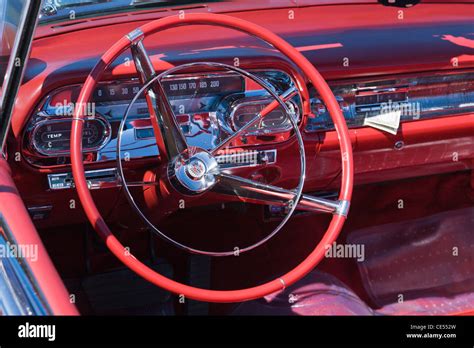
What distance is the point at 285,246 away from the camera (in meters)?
2.78

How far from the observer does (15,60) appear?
5.03 ft

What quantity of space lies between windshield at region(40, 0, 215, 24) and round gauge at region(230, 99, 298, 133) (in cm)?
63

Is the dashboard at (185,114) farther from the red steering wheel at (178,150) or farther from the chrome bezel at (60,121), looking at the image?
the red steering wheel at (178,150)

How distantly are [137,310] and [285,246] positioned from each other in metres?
0.66

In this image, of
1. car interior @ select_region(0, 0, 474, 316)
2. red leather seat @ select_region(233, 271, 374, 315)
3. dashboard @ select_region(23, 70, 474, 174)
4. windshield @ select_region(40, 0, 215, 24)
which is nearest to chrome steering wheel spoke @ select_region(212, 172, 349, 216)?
car interior @ select_region(0, 0, 474, 316)

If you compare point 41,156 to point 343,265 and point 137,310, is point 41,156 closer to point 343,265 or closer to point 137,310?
point 137,310

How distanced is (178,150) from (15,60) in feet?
1.48

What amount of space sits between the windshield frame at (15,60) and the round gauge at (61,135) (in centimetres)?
27

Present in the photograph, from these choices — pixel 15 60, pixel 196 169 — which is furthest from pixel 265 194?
pixel 15 60

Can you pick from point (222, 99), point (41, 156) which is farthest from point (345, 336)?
point (41, 156)

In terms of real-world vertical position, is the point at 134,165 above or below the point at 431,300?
above

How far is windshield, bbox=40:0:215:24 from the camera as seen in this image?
2312mm

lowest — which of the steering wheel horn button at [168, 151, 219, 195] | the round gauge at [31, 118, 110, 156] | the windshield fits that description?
the steering wheel horn button at [168, 151, 219, 195]

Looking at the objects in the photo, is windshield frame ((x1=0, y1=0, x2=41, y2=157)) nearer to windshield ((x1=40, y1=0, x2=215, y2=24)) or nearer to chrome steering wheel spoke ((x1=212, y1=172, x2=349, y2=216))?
chrome steering wheel spoke ((x1=212, y1=172, x2=349, y2=216))
